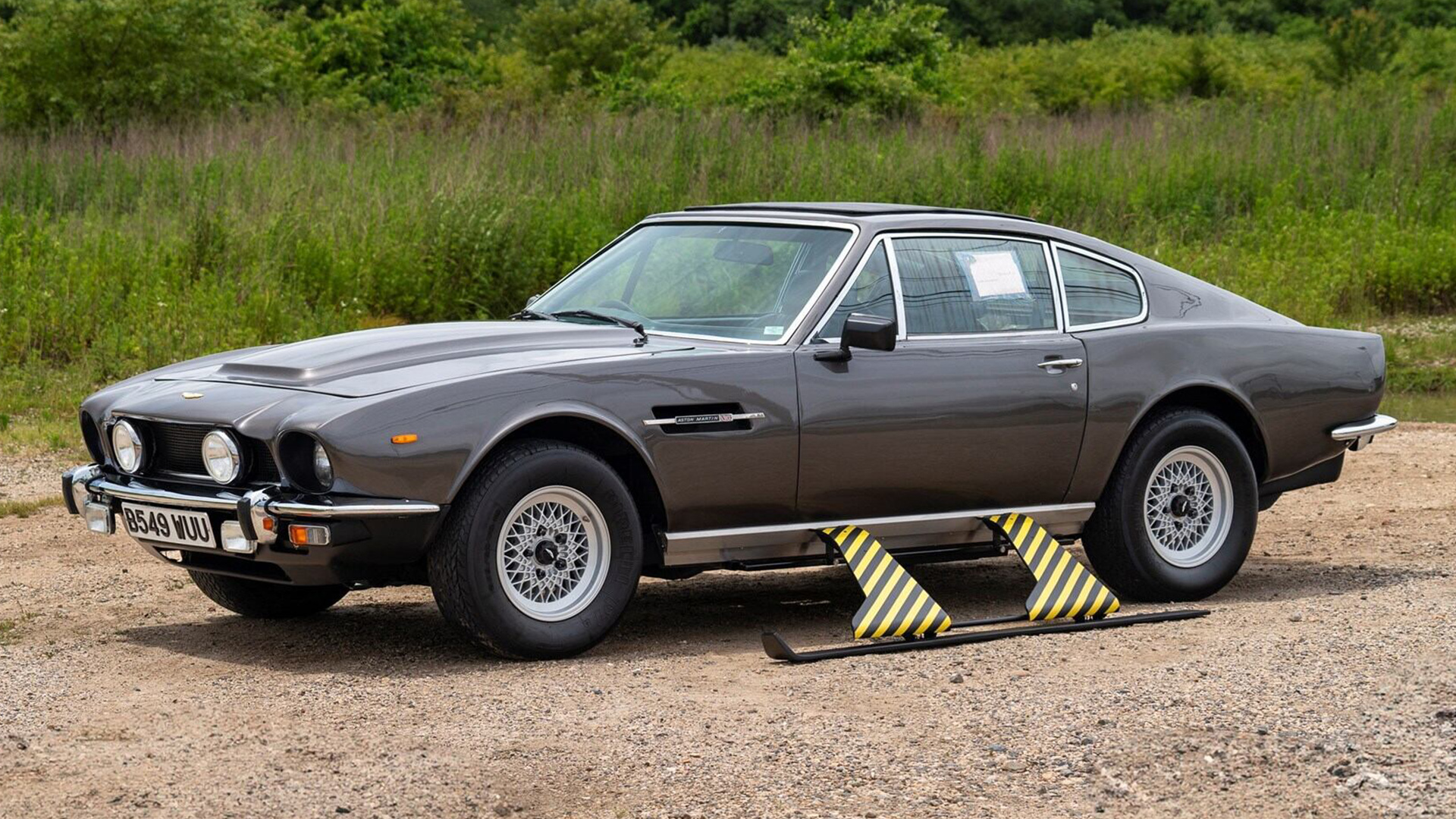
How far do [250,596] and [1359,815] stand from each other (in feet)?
13.8

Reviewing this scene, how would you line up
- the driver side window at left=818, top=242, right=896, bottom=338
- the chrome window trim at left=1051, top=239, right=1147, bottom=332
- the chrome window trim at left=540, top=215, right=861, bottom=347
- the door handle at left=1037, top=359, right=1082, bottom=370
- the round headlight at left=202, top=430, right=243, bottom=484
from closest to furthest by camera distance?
the round headlight at left=202, top=430, right=243, bottom=484
the chrome window trim at left=540, top=215, right=861, bottom=347
the driver side window at left=818, top=242, right=896, bottom=338
the door handle at left=1037, top=359, right=1082, bottom=370
the chrome window trim at left=1051, top=239, right=1147, bottom=332

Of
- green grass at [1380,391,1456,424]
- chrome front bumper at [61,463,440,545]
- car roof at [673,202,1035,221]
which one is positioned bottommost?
green grass at [1380,391,1456,424]

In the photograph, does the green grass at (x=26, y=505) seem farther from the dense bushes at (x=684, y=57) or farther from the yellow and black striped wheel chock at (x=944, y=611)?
the dense bushes at (x=684, y=57)

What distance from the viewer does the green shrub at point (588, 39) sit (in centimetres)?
3647

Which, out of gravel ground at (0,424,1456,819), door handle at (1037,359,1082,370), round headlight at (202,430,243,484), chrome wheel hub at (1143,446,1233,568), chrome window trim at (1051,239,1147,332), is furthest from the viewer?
chrome wheel hub at (1143,446,1233,568)

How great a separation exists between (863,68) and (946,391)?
2162cm

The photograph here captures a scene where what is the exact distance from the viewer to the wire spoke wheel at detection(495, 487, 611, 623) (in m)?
5.98

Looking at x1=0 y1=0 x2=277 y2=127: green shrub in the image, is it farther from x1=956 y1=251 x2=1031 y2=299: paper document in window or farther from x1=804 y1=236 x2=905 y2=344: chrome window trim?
x1=804 y1=236 x2=905 y2=344: chrome window trim

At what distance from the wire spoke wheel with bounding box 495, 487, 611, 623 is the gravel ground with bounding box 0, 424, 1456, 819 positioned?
0.22 metres

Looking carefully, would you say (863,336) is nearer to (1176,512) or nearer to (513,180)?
(1176,512)

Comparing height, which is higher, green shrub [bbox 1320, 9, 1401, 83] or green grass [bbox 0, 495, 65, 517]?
green shrub [bbox 1320, 9, 1401, 83]

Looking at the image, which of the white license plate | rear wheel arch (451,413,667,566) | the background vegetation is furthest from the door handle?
the background vegetation

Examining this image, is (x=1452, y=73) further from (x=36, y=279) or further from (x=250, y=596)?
(x=250, y=596)

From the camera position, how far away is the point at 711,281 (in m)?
7.00
